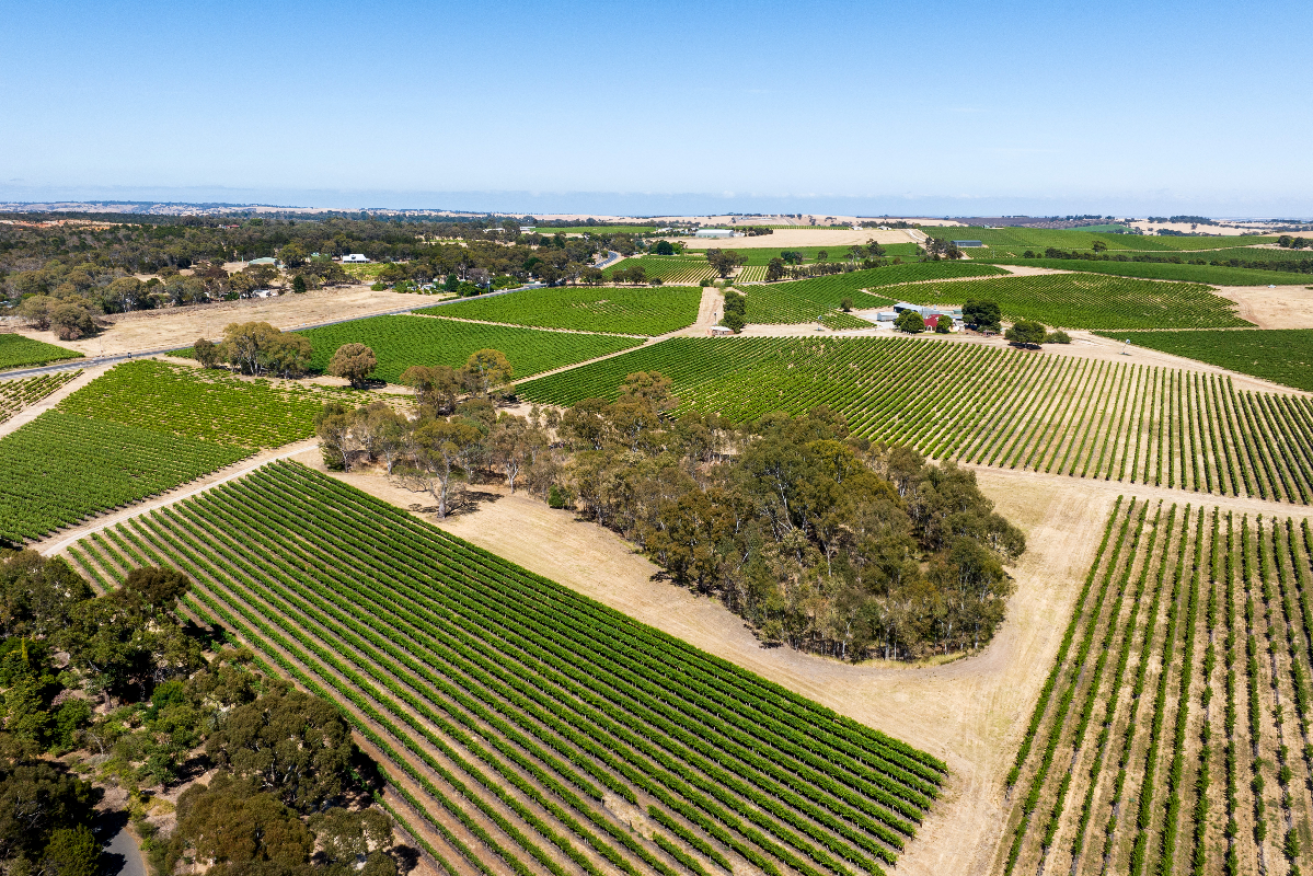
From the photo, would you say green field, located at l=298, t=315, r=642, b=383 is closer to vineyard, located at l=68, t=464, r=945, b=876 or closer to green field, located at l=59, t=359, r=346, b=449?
green field, located at l=59, t=359, r=346, b=449

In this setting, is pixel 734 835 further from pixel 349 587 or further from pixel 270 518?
pixel 270 518

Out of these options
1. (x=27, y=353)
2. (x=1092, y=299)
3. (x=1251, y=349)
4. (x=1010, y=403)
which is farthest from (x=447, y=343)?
(x=1092, y=299)

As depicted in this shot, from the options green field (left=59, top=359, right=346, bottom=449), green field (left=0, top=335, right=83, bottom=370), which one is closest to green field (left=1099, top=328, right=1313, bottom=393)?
green field (left=59, top=359, right=346, bottom=449)

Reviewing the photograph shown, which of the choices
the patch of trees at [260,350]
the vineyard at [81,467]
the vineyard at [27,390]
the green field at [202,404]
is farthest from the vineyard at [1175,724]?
the vineyard at [27,390]

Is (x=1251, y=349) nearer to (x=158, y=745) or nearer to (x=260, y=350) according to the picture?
(x=158, y=745)

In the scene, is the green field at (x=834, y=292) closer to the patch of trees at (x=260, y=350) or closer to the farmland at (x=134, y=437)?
the patch of trees at (x=260, y=350)

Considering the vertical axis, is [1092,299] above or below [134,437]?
above
